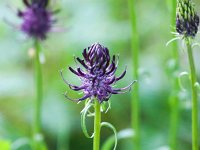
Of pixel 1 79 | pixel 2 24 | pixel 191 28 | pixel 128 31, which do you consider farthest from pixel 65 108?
pixel 191 28

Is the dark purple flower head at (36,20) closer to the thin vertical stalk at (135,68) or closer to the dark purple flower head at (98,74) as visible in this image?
the thin vertical stalk at (135,68)

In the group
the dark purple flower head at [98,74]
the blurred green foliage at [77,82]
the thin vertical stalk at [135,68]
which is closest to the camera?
the dark purple flower head at [98,74]

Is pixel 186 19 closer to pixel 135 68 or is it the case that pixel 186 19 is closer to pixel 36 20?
pixel 135 68

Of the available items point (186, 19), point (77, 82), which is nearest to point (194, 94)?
point (186, 19)

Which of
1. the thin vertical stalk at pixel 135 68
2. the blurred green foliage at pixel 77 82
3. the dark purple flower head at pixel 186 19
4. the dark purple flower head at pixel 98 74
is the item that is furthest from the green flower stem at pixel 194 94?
the blurred green foliage at pixel 77 82

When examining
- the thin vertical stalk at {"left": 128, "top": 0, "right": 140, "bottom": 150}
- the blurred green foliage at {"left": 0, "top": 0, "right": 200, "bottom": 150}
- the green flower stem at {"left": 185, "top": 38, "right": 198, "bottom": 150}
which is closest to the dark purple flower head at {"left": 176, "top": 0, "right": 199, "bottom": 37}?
the green flower stem at {"left": 185, "top": 38, "right": 198, "bottom": 150}
